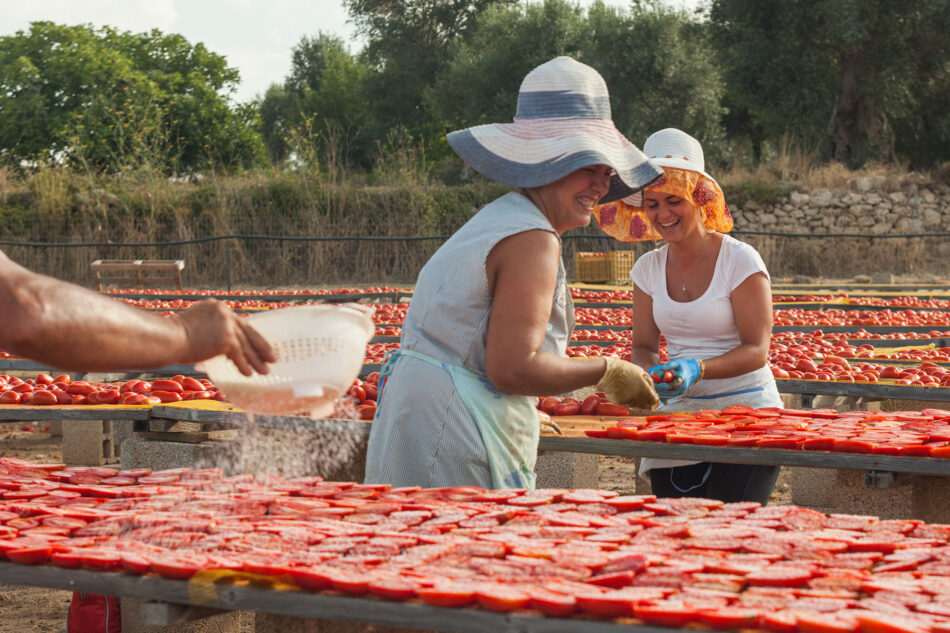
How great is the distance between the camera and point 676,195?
3.80 meters

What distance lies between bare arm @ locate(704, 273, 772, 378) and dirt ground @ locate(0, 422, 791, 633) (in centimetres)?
270

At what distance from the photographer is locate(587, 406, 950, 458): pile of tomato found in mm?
3438

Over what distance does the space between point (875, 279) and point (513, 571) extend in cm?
1947

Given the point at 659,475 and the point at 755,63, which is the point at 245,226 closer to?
the point at 755,63

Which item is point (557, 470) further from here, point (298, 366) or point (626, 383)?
point (298, 366)

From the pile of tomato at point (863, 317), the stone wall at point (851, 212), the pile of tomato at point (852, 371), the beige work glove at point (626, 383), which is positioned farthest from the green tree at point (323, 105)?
the beige work glove at point (626, 383)

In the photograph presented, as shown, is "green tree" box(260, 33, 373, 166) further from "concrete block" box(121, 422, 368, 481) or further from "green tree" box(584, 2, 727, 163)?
"concrete block" box(121, 422, 368, 481)

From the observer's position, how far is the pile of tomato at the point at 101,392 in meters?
5.14

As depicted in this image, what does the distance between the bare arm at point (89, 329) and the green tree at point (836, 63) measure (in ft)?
84.3

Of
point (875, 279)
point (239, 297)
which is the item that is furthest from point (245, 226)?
point (875, 279)

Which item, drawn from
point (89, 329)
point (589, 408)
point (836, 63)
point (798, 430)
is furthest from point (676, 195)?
point (836, 63)

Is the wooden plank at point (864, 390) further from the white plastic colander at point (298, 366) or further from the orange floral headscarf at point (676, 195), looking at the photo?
the white plastic colander at point (298, 366)

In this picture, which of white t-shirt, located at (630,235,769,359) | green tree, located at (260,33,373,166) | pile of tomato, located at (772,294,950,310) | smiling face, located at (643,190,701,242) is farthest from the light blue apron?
green tree, located at (260,33,373,166)

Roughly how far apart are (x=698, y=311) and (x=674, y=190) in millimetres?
430
